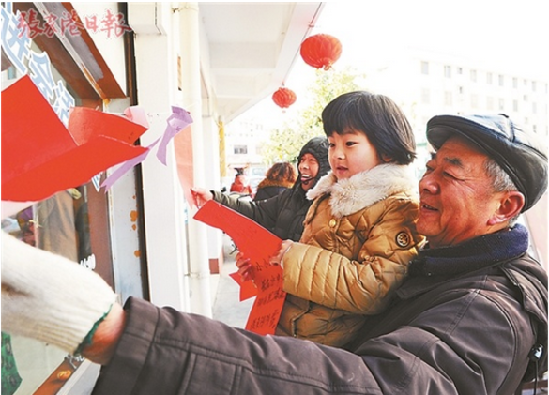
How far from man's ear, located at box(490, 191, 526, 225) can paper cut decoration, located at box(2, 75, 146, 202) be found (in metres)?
0.93

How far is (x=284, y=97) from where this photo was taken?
268 inches

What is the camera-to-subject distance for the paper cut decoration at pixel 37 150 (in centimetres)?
50

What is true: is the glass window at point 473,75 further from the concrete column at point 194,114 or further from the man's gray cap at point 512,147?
the man's gray cap at point 512,147

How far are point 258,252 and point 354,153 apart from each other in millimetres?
517

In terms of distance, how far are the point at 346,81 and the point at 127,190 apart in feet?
34.6

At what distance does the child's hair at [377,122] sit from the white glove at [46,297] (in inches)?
44.5

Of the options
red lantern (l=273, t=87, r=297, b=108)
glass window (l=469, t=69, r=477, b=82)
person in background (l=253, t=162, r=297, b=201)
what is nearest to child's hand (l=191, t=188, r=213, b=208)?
person in background (l=253, t=162, r=297, b=201)

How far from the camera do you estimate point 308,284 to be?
1.20m

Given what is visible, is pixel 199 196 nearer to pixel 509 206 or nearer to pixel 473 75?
pixel 509 206

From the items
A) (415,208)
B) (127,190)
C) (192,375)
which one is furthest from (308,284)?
(127,190)

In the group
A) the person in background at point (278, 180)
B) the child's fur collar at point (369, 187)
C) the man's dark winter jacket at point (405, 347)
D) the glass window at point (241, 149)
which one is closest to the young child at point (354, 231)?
the child's fur collar at point (369, 187)

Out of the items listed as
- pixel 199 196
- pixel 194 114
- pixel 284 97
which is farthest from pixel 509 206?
pixel 284 97

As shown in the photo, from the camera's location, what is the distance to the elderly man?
474 millimetres

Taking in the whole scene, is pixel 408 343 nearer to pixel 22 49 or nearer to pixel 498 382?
pixel 498 382
